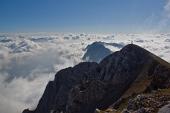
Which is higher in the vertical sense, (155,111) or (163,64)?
(155,111)

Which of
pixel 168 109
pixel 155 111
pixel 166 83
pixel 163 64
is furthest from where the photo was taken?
pixel 163 64

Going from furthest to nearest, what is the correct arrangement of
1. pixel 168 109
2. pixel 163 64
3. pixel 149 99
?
pixel 163 64
pixel 149 99
pixel 168 109

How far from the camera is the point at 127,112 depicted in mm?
69125

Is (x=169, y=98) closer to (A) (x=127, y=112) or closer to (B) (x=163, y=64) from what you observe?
(A) (x=127, y=112)

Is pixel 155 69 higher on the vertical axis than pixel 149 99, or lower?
lower

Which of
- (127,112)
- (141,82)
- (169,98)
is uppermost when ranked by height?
(169,98)

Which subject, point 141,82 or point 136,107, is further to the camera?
point 141,82

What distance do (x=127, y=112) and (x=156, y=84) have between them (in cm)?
9773

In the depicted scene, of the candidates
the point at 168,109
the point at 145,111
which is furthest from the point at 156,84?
the point at 168,109

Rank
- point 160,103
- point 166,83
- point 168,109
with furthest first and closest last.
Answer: point 166,83
point 160,103
point 168,109

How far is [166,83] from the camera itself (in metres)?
156

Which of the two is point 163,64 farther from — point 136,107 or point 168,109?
point 168,109

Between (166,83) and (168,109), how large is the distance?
11305cm

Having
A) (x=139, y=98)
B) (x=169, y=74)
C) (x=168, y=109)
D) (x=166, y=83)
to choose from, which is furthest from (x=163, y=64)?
(x=168, y=109)
